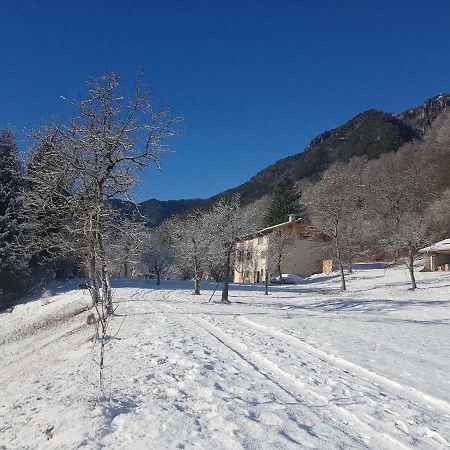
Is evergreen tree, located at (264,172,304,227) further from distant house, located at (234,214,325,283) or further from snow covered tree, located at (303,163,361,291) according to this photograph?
snow covered tree, located at (303,163,361,291)

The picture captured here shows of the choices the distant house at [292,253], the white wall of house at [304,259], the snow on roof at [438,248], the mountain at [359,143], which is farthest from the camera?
the mountain at [359,143]

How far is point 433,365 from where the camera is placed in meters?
10.3

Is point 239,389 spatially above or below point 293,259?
below

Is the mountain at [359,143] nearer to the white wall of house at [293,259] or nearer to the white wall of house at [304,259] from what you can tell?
the white wall of house at [304,259]

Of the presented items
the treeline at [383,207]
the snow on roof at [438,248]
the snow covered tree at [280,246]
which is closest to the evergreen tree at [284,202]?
the treeline at [383,207]

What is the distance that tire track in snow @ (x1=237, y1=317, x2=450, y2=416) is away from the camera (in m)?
7.09

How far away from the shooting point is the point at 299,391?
7.20 metres

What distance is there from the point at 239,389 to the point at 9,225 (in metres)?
30.3

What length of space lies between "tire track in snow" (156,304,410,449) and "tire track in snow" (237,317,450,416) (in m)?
1.54

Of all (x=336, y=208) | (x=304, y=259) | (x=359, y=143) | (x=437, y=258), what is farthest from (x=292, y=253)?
(x=359, y=143)

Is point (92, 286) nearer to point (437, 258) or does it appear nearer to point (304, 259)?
point (437, 258)

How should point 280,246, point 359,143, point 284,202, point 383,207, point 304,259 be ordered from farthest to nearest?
point 359,143 → point 284,202 → point 304,259 → point 383,207 → point 280,246

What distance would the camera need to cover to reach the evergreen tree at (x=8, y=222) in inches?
1254

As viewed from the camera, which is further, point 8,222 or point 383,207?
point 383,207
